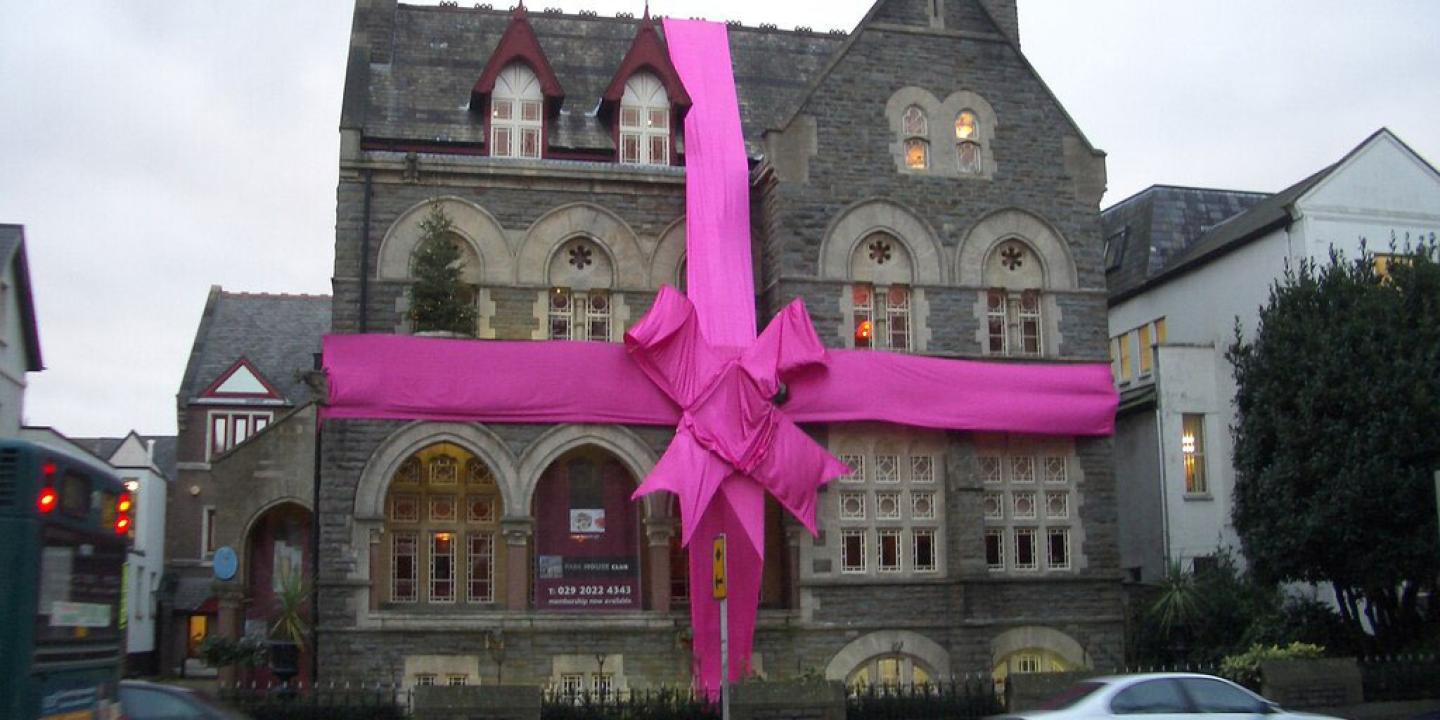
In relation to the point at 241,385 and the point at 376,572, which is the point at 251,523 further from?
the point at 241,385

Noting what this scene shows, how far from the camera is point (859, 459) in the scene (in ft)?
97.4

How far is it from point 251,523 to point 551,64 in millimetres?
12759

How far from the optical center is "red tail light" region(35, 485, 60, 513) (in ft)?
43.2

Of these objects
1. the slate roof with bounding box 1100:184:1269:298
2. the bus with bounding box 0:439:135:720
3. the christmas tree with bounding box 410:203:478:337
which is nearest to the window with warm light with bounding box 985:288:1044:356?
the slate roof with bounding box 1100:184:1269:298

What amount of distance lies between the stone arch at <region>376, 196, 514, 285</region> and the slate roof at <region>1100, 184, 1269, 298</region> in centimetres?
1716

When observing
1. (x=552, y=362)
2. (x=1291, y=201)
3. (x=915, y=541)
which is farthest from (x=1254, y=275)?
(x=552, y=362)

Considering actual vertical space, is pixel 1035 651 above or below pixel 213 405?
below

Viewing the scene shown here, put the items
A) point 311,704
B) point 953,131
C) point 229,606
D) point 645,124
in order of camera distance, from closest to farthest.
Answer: point 311,704
point 953,131
point 645,124
point 229,606

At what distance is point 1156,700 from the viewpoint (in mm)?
17812

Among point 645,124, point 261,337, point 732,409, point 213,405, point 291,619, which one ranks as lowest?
point 291,619

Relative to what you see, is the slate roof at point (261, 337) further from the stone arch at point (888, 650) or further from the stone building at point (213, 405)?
the stone arch at point (888, 650)

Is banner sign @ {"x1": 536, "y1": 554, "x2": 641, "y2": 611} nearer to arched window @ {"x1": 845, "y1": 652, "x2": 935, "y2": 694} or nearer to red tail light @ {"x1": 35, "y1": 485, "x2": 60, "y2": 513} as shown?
arched window @ {"x1": 845, "y1": 652, "x2": 935, "y2": 694}

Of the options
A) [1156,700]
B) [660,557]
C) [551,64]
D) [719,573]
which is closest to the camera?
[1156,700]

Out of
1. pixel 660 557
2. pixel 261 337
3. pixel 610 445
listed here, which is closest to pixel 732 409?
pixel 610 445
